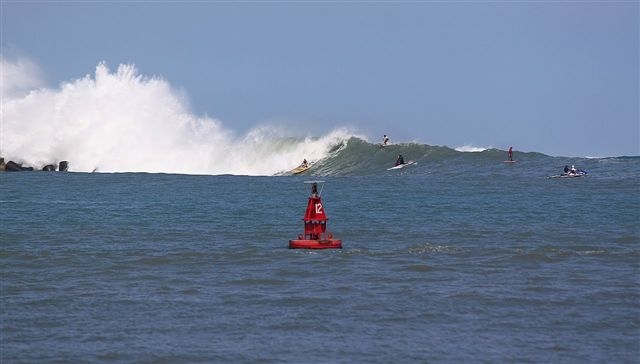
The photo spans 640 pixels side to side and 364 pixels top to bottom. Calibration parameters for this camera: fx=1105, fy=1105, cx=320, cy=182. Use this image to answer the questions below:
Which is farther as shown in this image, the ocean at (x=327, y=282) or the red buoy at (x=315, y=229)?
the red buoy at (x=315, y=229)

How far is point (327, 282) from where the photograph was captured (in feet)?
69.5

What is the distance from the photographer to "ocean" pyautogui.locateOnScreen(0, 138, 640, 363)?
16094mm

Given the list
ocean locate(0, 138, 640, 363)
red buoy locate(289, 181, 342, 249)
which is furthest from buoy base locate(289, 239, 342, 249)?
ocean locate(0, 138, 640, 363)

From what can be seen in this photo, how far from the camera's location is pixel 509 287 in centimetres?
2066

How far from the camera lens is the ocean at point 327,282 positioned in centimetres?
1609

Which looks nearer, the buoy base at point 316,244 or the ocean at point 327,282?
the ocean at point 327,282

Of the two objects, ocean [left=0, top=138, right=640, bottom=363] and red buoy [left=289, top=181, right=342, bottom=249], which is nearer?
ocean [left=0, top=138, right=640, bottom=363]

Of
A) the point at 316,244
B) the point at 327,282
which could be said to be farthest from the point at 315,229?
the point at 327,282

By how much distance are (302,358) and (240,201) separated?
27.7m

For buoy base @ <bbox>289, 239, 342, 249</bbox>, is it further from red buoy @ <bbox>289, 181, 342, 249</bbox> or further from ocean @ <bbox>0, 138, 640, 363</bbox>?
ocean @ <bbox>0, 138, 640, 363</bbox>

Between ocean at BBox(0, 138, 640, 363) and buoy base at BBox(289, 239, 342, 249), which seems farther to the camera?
buoy base at BBox(289, 239, 342, 249)

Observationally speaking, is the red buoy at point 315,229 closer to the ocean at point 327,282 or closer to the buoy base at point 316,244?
the buoy base at point 316,244

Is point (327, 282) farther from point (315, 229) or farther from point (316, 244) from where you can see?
point (315, 229)

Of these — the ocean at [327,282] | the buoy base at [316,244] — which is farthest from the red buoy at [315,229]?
the ocean at [327,282]
